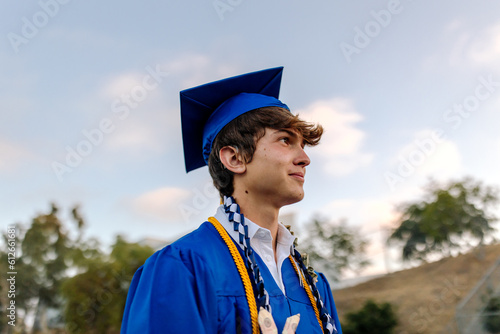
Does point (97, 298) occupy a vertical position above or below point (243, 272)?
above

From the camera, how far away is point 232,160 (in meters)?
2.34

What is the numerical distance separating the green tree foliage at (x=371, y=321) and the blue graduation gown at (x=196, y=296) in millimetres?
19173

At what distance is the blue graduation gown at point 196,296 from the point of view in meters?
1.68

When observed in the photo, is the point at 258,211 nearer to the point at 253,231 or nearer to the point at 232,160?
the point at 253,231

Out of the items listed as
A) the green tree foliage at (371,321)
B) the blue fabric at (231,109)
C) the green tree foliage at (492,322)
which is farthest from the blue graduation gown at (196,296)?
the green tree foliage at (371,321)

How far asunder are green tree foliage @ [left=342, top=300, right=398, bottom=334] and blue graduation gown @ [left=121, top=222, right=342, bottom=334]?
1917 centimetres

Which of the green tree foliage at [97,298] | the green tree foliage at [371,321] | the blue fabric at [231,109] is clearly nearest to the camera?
the blue fabric at [231,109]

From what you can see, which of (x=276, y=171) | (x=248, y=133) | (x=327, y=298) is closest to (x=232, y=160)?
(x=248, y=133)

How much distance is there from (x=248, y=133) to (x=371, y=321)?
19725 mm

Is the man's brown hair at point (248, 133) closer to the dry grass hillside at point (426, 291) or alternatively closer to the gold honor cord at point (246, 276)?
the gold honor cord at point (246, 276)

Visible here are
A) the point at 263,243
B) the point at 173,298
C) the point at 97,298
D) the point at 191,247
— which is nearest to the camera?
the point at 173,298

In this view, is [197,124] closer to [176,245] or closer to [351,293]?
[176,245]

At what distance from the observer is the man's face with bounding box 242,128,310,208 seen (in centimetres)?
219

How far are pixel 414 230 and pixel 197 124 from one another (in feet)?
121
